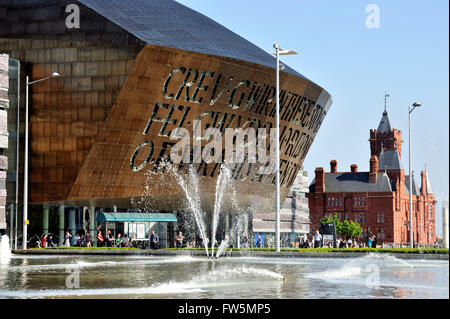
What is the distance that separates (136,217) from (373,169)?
12241 centimetres

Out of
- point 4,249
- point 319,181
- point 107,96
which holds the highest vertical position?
point 107,96

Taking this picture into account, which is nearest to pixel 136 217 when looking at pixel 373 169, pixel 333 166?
pixel 373 169

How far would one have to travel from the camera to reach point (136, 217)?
6944cm

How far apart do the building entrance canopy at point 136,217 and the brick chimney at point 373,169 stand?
113 meters

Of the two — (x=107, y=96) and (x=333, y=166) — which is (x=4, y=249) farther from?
(x=333, y=166)

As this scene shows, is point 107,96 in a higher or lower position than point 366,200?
higher

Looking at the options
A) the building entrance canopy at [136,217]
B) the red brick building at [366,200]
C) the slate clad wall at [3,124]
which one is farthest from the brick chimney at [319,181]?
the slate clad wall at [3,124]

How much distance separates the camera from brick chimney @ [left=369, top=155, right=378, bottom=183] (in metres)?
182

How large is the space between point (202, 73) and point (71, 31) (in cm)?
878

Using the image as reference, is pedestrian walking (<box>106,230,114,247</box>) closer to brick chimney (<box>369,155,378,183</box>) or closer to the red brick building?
the red brick building

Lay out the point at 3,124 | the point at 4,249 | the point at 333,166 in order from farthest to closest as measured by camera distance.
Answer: the point at 333,166, the point at 3,124, the point at 4,249

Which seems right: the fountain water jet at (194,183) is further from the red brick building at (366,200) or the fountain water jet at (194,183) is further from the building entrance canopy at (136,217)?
the red brick building at (366,200)

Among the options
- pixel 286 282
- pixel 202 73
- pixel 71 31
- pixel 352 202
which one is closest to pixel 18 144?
pixel 71 31
